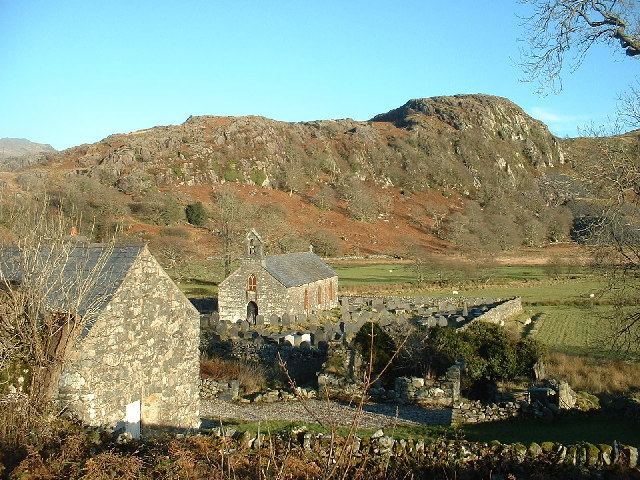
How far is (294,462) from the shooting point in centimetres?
874

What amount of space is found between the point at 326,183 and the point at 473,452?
109277mm

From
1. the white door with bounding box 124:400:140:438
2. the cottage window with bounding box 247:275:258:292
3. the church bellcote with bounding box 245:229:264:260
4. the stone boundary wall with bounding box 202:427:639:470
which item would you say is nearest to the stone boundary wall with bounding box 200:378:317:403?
the white door with bounding box 124:400:140:438

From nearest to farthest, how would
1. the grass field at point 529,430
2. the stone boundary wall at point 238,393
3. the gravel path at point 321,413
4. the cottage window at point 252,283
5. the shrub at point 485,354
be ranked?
the grass field at point 529,430
the gravel path at point 321,413
the stone boundary wall at point 238,393
the shrub at point 485,354
the cottage window at point 252,283

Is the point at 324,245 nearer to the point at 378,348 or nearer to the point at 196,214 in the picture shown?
the point at 196,214

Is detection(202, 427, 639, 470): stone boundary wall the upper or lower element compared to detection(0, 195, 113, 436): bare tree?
lower

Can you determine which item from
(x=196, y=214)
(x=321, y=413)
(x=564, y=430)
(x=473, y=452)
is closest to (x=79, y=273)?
(x=473, y=452)

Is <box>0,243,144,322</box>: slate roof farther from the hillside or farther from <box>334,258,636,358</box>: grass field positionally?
the hillside

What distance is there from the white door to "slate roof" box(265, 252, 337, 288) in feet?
80.2

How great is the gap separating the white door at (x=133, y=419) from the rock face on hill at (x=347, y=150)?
7428 cm

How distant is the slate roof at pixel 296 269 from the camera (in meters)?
38.2

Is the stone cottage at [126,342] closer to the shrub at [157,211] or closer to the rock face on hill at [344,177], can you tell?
the rock face on hill at [344,177]

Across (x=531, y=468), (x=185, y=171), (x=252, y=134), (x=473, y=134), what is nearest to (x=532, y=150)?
(x=473, y=134)

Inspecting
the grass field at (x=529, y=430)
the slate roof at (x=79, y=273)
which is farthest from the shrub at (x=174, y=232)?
the slate roof at (x=79, y=273)

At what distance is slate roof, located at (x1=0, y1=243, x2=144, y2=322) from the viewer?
10602 mm
